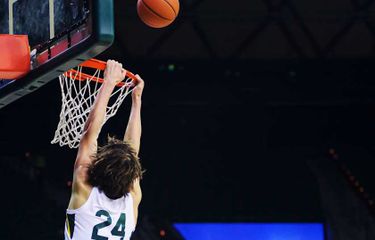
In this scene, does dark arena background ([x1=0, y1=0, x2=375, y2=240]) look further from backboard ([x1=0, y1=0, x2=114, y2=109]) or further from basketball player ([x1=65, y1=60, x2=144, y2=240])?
basketball player ([x1=65, y1=60, x2=144, y2=240])

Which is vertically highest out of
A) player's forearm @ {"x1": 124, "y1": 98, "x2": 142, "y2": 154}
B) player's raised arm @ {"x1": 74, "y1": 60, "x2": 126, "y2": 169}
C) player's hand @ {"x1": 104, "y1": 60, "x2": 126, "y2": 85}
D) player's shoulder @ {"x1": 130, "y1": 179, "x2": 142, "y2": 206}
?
player's hand @ {"x1": 104, "y1": 60, "x2": 126, "y2": 85}

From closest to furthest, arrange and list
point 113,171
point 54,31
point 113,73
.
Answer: point 113,171, point 113,73, point 54,31

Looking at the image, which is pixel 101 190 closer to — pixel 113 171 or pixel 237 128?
pixel 113 171

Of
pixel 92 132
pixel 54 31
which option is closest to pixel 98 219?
pixel 92 132

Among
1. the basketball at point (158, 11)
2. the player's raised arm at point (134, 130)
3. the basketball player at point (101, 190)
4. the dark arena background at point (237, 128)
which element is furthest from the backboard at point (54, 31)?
the dark arena background at point (237, 128)

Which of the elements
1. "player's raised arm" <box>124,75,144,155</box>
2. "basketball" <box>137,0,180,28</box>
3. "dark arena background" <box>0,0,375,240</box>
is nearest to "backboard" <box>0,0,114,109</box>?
"player's raised arm" <box>124,75,144,155</box>

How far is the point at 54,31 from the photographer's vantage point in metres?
3.66

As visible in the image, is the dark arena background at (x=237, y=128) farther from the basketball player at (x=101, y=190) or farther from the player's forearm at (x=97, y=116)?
the basketball player at (x=101, y=190)

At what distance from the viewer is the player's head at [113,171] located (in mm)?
3152

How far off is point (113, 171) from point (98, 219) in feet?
A: 0.68

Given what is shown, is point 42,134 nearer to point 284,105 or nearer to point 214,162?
point 214,162

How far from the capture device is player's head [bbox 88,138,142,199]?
3.15 m

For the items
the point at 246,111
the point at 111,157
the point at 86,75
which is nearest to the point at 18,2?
the point at 86,75

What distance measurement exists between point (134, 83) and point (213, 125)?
580 cm
